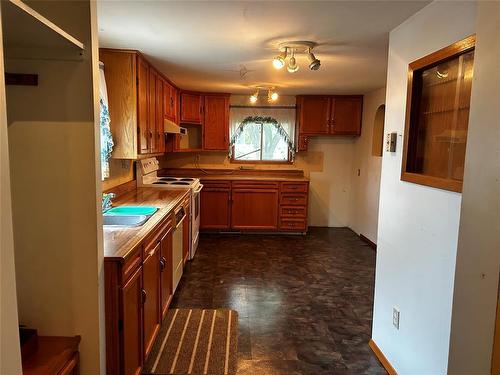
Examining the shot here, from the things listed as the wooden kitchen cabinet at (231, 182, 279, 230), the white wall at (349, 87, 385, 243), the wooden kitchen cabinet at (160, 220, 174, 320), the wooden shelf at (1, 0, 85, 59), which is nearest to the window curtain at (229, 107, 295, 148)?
the wooden kitchen cabinet at (231, 182, 279, 230)

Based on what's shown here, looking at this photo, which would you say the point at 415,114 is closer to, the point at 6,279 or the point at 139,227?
the point at 139,227

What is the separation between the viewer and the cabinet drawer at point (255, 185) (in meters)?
5.46

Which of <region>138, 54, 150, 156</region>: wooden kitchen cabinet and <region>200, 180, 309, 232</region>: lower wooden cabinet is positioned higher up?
<region>138, 54, 150, 156</region>: wooden kitchen cabinet

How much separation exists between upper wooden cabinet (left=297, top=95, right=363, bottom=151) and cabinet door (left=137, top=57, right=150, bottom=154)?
9.48 feet

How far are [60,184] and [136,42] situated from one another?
173 centimetres

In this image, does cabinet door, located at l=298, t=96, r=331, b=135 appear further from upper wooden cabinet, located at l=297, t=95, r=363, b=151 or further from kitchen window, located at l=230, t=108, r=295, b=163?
kitchen window, located at l=230, t=108, r=295, b=163

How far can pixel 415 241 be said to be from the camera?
2.01 meters

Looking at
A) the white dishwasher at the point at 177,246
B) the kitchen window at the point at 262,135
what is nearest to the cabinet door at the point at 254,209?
the kitchen window at the point at 262,135

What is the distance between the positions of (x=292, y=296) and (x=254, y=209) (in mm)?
2297

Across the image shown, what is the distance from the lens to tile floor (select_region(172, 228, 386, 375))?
2.41 metres

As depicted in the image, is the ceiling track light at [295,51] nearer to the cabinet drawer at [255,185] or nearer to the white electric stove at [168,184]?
the white electric stove at [168,184]

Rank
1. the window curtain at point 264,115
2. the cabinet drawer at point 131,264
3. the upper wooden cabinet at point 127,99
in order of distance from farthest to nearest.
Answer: the window curtain at point 264,115, the upper wooden cabinet at point 127,99, the cabinet drawer at point 131,264

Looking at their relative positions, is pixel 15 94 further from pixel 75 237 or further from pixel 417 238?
pixel 417 238

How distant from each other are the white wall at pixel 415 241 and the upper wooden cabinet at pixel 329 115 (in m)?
3.27
